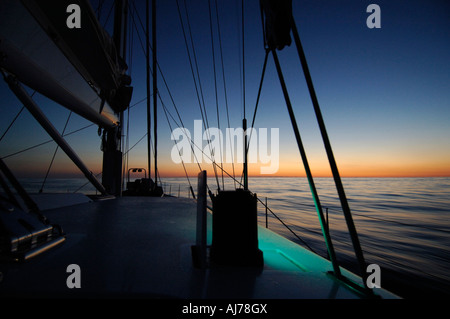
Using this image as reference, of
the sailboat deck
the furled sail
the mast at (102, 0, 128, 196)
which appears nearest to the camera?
the sailboat deck

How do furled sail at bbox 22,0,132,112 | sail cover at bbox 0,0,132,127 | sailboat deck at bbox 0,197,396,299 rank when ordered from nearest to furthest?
sailboat deck at bbox 0,197,396,299
sail cover at bbox 0,0,132,127
furled sail at bbox 22,0,132,112

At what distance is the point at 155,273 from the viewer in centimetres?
158

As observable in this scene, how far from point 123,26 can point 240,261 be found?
7274mm

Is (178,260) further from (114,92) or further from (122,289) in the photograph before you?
Result: (114,92)

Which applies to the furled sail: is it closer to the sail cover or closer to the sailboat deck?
the sail cover

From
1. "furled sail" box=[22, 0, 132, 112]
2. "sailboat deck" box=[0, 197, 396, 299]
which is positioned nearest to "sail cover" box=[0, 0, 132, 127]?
"furled sail" box=[22, 0, 132, 112]

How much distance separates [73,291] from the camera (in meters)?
1.26

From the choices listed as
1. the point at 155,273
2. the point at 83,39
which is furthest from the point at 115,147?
the point at 155,273

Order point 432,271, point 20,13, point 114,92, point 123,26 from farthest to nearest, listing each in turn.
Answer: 1. point 123,26
2. point 432,271
3. point 114,92
4. point 20,13

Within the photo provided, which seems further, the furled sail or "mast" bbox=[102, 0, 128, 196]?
"mast" bbox=[102, 0, 128, 196]

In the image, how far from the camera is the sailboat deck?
4.29 feet

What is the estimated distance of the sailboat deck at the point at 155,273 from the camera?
1.31m

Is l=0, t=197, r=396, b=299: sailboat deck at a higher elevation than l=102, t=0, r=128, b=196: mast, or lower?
lower

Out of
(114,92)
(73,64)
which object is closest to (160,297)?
(73,64)
